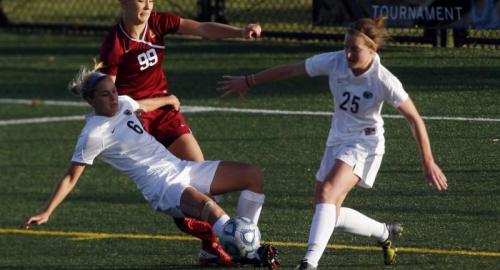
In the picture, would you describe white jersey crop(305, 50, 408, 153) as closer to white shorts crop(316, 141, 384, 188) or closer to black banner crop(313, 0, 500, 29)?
white shorts crop(316, 141, 384, 188)

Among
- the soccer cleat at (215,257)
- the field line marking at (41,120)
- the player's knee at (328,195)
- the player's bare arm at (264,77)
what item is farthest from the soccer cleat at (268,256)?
the field line marking at (41,120)

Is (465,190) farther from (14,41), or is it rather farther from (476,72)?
(14,41)

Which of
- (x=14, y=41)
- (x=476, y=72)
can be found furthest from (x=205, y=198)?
(x=14, y=41)

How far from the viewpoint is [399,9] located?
13727 millimetres

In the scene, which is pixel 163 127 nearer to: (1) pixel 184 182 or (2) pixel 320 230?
(1) pixel 184 182

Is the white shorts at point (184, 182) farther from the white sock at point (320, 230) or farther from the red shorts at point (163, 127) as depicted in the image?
the white sock at point (320, 230)

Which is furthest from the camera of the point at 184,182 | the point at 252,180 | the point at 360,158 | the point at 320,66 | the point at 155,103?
the point at 155,103

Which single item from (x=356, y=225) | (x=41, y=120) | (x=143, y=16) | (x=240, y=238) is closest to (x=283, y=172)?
(x=143, y=16)

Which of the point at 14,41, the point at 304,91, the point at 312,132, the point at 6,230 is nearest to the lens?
the point at 6,230

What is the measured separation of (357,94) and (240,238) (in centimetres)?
114

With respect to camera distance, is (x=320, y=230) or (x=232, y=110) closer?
(x=320, y=230)

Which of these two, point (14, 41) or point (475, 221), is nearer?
point (475, 221)

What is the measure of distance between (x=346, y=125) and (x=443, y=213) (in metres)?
2.27

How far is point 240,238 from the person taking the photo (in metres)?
8.45
